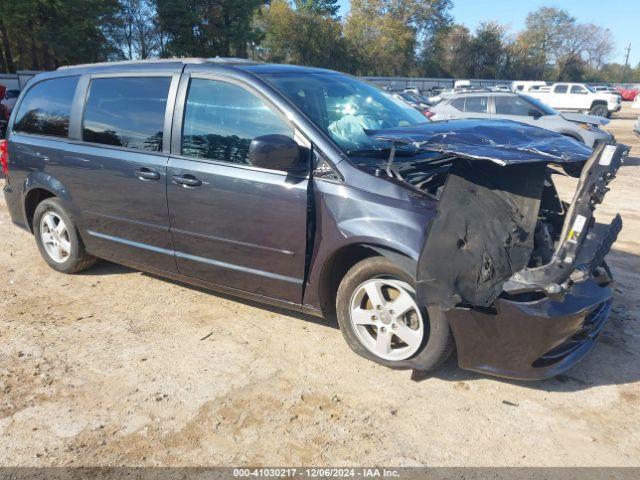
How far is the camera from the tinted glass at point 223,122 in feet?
11.5

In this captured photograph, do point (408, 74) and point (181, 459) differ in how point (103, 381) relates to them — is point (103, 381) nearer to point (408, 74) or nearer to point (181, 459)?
point (181, 459)

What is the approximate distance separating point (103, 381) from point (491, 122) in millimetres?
3046

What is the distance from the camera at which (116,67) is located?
438 cm

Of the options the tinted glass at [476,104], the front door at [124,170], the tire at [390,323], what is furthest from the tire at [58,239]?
the tinted glass at [476,104]

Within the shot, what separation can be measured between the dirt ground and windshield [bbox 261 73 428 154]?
1399 millimetres

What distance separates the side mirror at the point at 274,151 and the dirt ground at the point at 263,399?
1276mm

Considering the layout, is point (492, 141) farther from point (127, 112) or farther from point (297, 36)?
point (297, 36)

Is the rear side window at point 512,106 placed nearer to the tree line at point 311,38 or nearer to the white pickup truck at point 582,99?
the white pickup truck at point 582,99

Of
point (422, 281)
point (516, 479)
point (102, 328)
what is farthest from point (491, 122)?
point (102, 328)

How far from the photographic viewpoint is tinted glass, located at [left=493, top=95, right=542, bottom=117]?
497 inches

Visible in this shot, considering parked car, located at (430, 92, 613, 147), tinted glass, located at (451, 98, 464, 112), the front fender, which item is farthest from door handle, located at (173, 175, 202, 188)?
tinted glass, located at (451, 98, 464, 112)

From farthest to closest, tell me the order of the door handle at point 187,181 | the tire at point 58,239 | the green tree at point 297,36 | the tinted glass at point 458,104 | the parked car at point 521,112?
the green tree at point 297,36 < the tinted glass at point 458,104 < the parked car at point 521,112 < the tire at point 58,239 < the door handle at point 187,181

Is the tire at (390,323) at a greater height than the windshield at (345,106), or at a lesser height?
lesser

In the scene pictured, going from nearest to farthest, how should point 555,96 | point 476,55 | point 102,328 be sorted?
point 102,328
point 555,96
point 476,55
